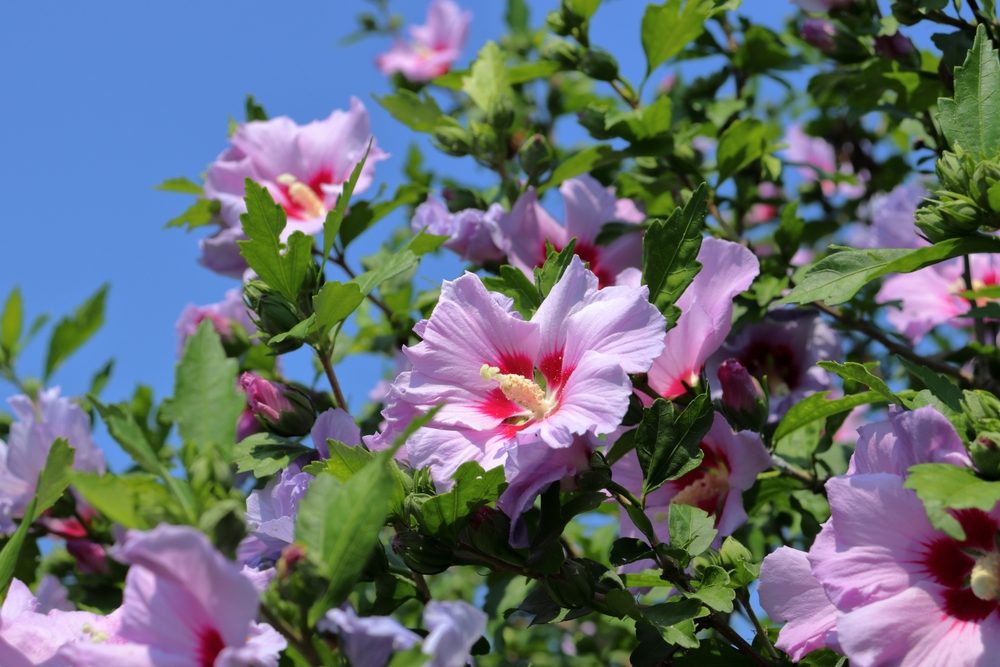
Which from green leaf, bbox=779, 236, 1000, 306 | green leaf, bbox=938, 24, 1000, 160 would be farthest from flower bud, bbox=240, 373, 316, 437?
green leaf, bbox=938, 24, 1000, 160

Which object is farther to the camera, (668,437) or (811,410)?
(811,410)

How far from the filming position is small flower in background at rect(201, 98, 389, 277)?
7.77ft

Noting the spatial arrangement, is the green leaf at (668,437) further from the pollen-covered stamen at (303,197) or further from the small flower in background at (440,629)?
the pollen-covered stamen at (303,197)

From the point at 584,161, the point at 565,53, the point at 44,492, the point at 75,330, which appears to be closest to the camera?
the point at 44,492

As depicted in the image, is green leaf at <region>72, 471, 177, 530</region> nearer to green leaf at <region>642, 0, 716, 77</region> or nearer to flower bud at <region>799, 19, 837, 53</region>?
green leaf at <region>642, 0, 716, 77</region>

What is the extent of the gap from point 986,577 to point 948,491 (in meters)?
0.16

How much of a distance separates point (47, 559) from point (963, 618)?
2.10 m

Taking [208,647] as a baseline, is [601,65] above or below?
above

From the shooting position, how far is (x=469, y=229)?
2.22 meters

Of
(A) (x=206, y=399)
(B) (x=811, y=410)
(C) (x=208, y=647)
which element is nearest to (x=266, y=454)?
(A) (x=206, y=399)

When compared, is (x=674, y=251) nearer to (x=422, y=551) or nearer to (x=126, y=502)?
(x=422, y=551)

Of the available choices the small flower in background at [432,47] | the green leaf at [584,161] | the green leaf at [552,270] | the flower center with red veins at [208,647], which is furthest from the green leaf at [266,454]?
the small flower in background at [432,47]

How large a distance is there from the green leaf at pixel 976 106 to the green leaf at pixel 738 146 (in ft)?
2.50

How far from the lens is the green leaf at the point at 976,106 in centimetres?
159
